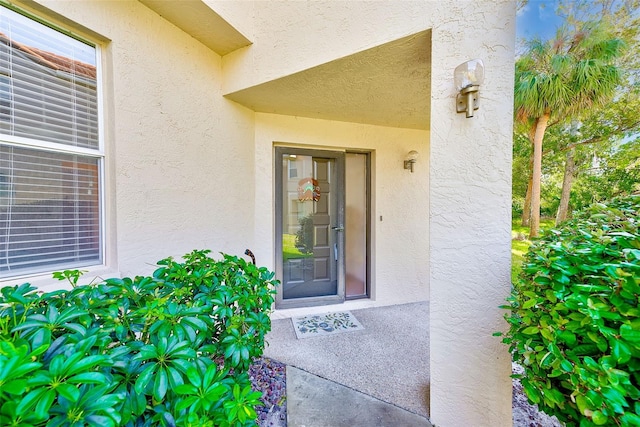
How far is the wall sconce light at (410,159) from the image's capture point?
3.60 meters

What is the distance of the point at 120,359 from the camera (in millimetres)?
756

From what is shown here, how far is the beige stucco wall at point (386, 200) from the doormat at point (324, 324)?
184mm

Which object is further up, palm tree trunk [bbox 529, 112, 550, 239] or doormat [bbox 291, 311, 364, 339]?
palm tree trunk [bbox 529, 112, 550, 239]

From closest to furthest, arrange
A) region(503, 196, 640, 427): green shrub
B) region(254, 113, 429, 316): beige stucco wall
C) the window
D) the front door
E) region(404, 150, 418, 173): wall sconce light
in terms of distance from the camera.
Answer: region(503, 196, 640, 427): green shrub → the window → region(254, 113, 429, 316): beige stucco wall → the front door → region(404, 150, 418, 173): wall sconce light

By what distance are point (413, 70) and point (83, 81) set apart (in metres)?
2.50

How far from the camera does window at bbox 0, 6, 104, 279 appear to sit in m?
1.47

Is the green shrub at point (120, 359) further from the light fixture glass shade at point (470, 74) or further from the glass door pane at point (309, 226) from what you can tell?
the glass door pane at point (309, 226)

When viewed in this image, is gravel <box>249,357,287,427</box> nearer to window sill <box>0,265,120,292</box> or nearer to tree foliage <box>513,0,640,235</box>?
window sill <box>0,265,120,292</box>

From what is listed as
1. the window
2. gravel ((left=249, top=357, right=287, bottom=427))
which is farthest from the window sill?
gravel ((left=249, top=357, right=287, bottom=427))

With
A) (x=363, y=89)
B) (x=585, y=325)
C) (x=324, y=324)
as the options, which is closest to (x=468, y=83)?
(x=363, y=89)

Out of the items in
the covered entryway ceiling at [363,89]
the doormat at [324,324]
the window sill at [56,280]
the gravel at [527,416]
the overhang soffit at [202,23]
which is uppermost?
the overhang soffit at [202,23]

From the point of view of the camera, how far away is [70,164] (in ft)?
5.57

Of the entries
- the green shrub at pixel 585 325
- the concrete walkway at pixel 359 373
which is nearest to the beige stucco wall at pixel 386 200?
the concrete walkway at pixel 359 373

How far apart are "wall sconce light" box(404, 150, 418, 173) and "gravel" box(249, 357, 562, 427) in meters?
2.56
